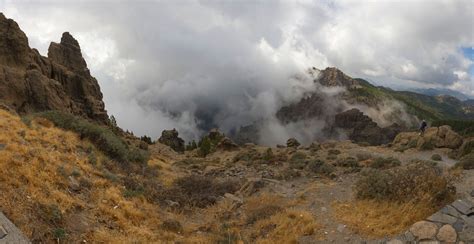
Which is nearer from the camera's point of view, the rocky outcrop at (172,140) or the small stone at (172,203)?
the small stone at (172,203)

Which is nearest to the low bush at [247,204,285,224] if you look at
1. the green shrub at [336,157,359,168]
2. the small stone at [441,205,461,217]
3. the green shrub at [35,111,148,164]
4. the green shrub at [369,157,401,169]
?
the small stone at [441,205,461,217]

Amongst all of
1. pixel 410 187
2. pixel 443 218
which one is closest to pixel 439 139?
Answer: pixel 410 187

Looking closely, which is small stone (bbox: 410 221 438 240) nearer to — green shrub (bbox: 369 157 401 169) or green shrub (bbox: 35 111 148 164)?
green shrub (bbox: 369 157 401 169)

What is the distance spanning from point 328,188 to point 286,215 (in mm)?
5722

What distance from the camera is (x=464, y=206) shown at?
959 centimetres

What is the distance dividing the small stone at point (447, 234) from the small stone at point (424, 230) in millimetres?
136

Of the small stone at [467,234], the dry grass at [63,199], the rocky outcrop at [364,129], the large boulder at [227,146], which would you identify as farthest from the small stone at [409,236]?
the rocky outcrop at [364,129]

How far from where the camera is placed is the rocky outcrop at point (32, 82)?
42.4 m

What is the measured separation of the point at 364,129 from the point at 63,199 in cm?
13034

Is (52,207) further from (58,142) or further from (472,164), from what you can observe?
(472,164)

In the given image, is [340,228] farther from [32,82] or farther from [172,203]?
[32,82]

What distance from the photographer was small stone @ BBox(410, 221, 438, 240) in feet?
30.5

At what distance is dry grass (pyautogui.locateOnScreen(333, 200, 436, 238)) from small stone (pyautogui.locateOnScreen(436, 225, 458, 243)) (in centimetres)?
155

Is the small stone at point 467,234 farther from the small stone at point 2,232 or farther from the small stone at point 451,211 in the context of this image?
the small stone at point 2,232
